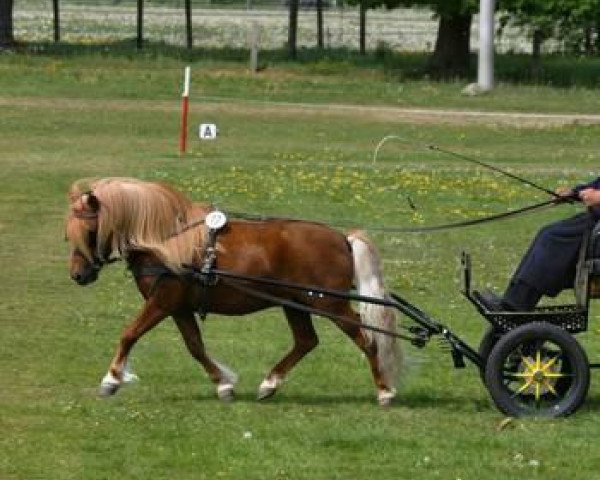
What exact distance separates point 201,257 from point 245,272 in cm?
29

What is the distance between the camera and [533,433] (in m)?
10.6

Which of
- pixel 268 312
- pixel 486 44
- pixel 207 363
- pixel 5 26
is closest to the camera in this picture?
pixel 207 363

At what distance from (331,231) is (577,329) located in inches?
65.6

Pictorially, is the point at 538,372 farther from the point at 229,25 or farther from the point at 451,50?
the point at 229,25

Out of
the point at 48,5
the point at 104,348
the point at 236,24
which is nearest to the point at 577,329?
the point at 104,348

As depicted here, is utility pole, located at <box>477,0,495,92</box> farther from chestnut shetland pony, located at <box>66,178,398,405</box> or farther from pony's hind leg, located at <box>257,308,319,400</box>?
chestnut shetland pony, located at <box>66,178,398,405</box>

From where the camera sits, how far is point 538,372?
36.1 feet

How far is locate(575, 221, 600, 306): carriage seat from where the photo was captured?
11.0 m

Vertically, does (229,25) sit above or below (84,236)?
below

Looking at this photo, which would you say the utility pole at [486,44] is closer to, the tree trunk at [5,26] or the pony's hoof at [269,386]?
the tree trunk at [5,26]

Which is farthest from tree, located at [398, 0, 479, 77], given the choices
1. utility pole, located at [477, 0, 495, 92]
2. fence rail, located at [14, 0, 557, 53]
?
fence rail, located at [14, 0, 557, 53]

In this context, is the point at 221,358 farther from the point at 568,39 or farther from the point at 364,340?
the point at 568,39

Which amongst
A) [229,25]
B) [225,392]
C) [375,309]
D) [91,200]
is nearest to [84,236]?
[91,200]

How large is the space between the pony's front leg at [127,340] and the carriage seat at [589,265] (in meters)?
2.62
